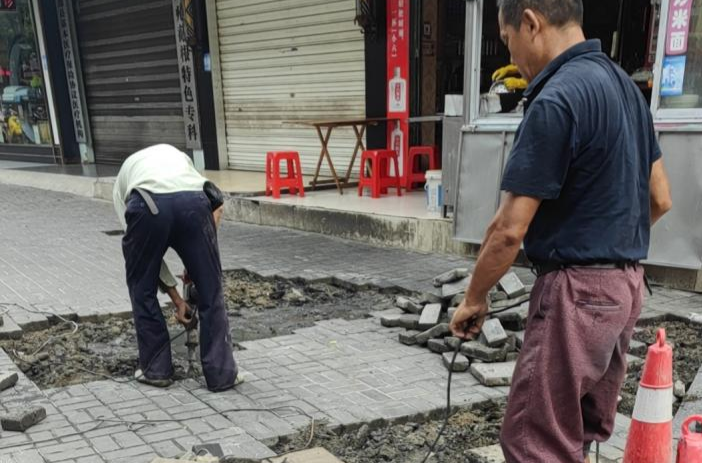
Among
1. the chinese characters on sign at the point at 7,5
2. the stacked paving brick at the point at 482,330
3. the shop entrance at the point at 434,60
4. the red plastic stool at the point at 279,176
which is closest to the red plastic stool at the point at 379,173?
the shop entrance at the point at 434,60

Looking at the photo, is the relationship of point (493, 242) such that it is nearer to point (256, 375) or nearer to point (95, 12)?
point (256, 375)

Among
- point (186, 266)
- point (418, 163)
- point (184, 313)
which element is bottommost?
point (184, 313)

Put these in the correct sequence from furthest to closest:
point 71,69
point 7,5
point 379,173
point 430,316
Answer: point 71,69 → point 7,5 → point 379,173 → point 430,316

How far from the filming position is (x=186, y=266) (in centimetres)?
384

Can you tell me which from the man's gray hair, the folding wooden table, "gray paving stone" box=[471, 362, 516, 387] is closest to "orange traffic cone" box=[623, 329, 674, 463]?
"gray paving stone" box=[471, 362, 516, 387]

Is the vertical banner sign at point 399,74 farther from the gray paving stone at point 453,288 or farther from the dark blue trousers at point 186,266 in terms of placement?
the dark blue trousers at point 186,266

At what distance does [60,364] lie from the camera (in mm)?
4305

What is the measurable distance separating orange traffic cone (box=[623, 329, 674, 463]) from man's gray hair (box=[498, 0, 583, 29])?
145 centimetres

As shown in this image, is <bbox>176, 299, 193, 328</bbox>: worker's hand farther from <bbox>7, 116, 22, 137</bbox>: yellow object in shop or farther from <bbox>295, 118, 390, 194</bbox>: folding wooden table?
<bbox>7, 116, 22, 137</bbox>: yellow object in shop

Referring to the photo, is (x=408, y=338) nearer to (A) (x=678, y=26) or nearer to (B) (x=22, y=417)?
(B) (x=22, y=417)

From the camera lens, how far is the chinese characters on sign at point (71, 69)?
52.6 feet

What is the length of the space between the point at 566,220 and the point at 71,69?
55.5 feet

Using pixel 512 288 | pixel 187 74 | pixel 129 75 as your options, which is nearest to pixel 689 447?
pixel 512 288

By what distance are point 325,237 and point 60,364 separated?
14.6ft
